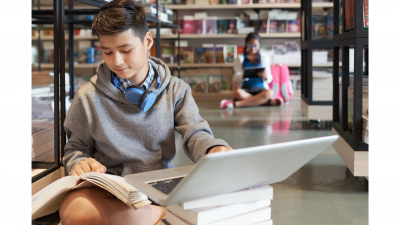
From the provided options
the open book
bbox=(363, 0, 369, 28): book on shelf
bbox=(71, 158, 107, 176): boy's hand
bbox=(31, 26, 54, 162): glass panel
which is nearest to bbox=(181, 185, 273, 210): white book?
the open book

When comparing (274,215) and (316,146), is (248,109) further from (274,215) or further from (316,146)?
(316,146)

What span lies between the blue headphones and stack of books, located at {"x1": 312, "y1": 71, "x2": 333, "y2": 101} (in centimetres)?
204

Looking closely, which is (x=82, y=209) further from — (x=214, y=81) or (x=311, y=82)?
(x=214, y=81)

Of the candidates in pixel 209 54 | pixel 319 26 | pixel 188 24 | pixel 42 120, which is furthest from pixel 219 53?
pixel 42 120

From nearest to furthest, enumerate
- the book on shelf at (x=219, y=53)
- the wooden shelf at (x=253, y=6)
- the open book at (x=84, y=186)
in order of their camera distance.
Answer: the open book at (x=84, y=186) < the wooden shelf at (x=253, y=6) < the book on shelf at (x=219, y=53)

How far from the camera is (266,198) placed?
0.74m

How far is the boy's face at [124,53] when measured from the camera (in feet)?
3.34

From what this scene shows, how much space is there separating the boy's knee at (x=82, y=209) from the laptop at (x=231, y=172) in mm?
234

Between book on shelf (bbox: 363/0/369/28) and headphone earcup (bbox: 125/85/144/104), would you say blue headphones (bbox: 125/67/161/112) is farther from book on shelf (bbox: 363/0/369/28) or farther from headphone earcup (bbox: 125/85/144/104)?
book on shelf (bbox: 363/0/369/28)

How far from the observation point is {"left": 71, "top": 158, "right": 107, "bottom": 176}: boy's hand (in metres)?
0.98

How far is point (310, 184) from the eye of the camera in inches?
63.1

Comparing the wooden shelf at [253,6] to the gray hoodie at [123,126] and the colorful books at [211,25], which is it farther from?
the gray hoodie at [123,126]

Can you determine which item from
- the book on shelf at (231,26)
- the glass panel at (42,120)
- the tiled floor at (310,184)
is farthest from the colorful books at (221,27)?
the glass panel at (42,120)

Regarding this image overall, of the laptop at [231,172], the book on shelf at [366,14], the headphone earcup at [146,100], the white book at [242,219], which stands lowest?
the white book at [242,219]
